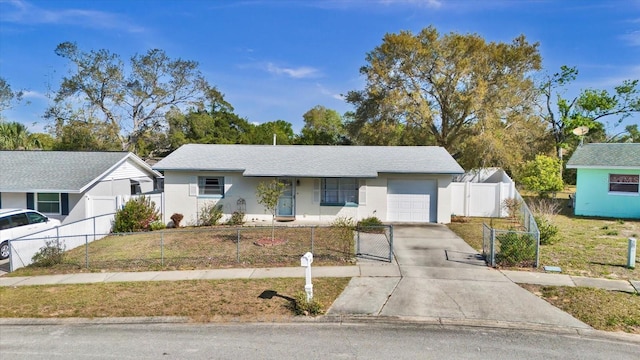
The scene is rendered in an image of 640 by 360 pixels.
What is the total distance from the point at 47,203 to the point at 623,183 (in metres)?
31.1

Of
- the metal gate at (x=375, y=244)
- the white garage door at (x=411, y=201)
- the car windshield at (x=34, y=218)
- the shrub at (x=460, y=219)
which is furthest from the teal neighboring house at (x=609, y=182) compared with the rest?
the car windshield at (x=34, y=218)

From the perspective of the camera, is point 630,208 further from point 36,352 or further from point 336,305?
point 36,352

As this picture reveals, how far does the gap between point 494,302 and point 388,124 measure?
2587 centimetres

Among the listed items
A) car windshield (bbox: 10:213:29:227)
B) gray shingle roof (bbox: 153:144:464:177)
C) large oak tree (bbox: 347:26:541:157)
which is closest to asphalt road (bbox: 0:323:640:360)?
car windshield (bbox: 10:213:29:227)

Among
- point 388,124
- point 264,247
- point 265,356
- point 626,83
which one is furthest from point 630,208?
point 626,83

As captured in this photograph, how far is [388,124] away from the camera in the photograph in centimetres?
3397

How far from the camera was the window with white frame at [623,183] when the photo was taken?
22.0 meters

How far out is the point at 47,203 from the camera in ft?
65.4

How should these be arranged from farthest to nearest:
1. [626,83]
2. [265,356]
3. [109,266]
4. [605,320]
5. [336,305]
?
[626,83] < [109,266] < [336,305] < [605,320] < [265,356]

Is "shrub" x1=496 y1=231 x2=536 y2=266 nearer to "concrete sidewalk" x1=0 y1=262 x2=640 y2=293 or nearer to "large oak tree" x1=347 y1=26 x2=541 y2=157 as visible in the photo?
"concrete sidewalk" x1=0 y1=262 x2=640 y2=293

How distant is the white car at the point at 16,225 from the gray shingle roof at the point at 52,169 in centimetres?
260

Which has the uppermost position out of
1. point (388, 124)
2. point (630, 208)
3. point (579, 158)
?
point (388, 124)

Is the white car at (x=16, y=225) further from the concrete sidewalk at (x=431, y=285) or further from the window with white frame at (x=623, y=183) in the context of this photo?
the window with white frame at (x=623, y=183)

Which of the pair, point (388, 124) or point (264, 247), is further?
point (388, 124)
